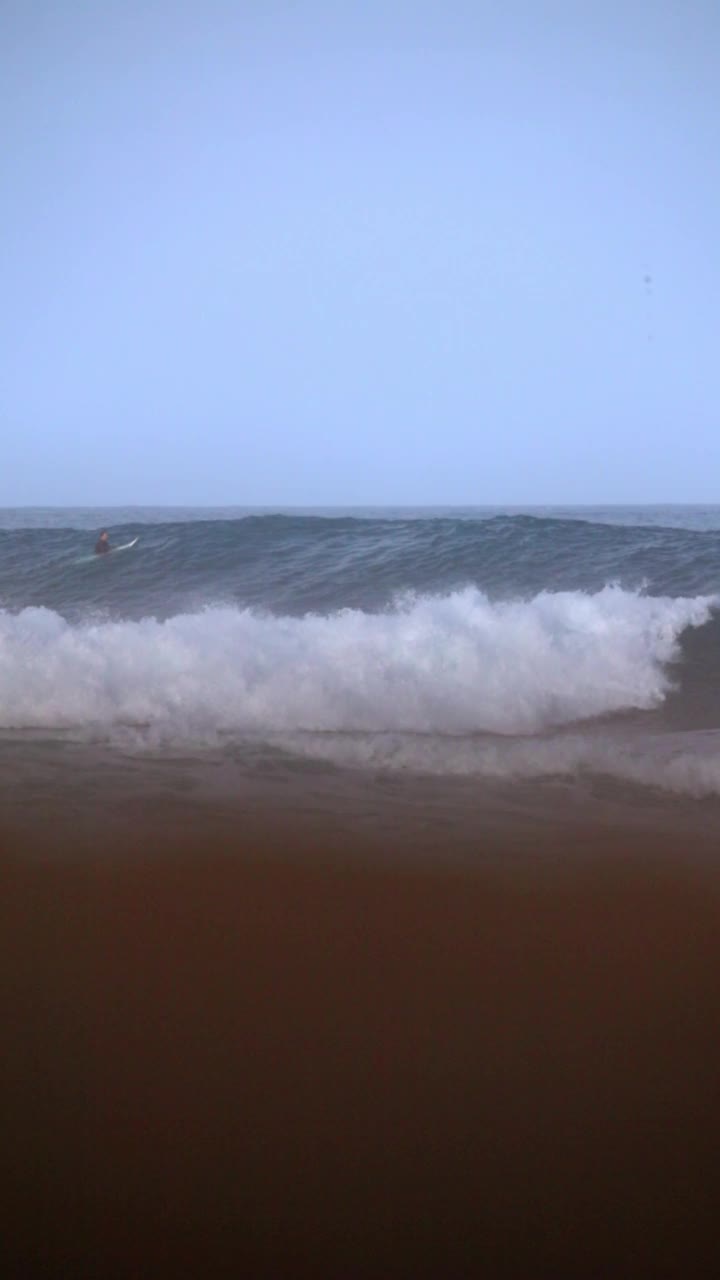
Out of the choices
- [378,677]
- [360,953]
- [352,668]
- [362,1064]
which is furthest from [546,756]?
[362,1064]

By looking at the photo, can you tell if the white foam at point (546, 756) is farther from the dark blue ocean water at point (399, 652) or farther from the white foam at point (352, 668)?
the white foam at point (352, 668)

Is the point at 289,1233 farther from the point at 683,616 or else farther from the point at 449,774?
the point at 683,616

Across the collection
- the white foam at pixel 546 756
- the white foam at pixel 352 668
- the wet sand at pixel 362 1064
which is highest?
the white foam at pixel 352 668

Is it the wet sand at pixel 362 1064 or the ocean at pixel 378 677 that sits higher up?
the ocean at pixel 378 677

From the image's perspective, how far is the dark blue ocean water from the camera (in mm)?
5043

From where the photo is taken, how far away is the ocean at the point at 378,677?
4.13 m

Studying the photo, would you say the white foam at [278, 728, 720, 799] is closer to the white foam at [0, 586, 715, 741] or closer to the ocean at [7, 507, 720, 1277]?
the ocean at [7, 507, 720, 1277]

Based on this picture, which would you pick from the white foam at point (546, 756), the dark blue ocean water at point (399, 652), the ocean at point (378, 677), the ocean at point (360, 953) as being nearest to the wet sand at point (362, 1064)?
the ocean at point (360, 953)

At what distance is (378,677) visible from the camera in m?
5.75

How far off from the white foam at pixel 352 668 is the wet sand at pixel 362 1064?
203cm

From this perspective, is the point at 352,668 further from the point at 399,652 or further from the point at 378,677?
the point at 399,652

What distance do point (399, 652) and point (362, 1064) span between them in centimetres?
377

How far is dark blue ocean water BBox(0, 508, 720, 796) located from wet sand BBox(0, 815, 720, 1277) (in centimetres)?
132

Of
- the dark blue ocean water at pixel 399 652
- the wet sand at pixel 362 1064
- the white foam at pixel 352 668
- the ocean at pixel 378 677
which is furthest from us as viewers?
the white foam at pixel 352 668
